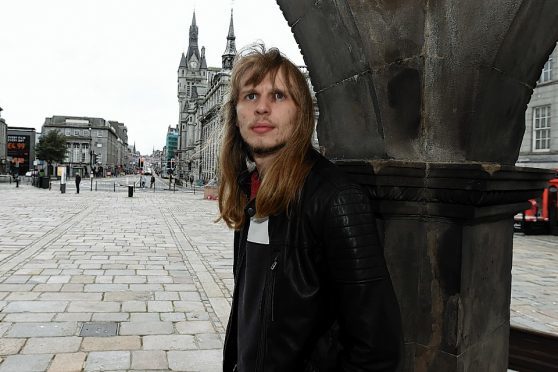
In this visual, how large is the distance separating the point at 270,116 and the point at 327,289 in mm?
638

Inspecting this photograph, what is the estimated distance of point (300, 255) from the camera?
132 cm

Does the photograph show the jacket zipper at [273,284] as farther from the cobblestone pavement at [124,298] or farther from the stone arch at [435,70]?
the cobblestone pavement at [124,298]

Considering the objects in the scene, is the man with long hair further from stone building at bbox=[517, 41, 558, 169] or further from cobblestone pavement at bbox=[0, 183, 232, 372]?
stone building at bbox=[517, 41, 558, 169]

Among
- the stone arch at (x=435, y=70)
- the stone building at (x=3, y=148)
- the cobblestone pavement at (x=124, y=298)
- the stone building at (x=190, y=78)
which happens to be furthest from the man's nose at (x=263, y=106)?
the stone building at (x=190, y=78)

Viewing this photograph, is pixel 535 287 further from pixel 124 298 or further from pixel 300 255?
pixel 300 255

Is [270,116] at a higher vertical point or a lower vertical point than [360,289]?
higher

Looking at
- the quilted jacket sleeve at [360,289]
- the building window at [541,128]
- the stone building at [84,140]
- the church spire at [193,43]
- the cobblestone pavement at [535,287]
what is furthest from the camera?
the church spire at [193,43]

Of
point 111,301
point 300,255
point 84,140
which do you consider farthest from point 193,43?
point 300,255

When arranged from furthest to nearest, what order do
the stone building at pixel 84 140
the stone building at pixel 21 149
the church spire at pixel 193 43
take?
the church spire at pixel 193 43, the stone building at pixel 84 140, the stone building at pixel 21 149

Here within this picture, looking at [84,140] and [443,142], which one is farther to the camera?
[84,140]

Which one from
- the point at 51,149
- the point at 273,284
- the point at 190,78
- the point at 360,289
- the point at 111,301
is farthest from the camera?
the point at 190,78

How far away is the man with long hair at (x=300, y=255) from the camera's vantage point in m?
1.24

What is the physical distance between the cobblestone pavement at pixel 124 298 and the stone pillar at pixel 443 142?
102 inches

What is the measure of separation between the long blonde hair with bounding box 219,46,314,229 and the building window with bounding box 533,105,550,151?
25.1 metres
